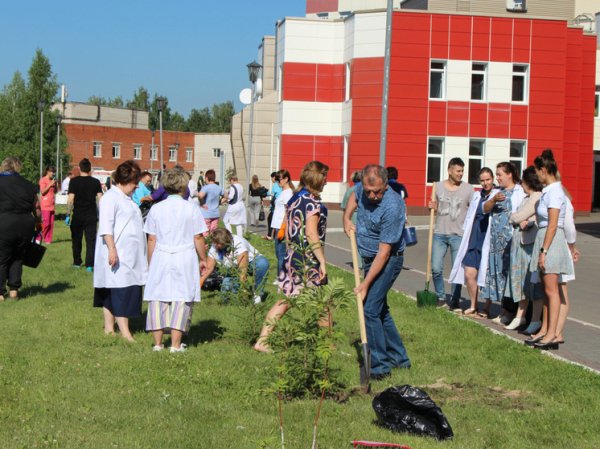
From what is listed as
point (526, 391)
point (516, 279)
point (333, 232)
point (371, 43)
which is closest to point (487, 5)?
point (371, 43)

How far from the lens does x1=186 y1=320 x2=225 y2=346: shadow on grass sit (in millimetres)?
10048

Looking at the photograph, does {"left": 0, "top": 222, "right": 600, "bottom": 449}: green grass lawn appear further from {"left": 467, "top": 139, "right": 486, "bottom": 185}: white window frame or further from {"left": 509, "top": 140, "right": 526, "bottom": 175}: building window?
{"left": 509, "top": 140, "right": 526, "bottom": 175}: building window

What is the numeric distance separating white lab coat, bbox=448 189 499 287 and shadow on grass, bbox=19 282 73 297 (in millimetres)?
5947

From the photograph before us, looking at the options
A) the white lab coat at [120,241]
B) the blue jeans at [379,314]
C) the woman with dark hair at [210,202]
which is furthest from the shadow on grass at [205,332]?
the woman with dark hair at [210,202]

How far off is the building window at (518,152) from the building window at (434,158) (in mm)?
3339

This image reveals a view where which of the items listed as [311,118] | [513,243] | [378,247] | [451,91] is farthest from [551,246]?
[311,118]

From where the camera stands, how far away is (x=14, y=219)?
12789 millimetres

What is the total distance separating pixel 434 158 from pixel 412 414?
37547 mm

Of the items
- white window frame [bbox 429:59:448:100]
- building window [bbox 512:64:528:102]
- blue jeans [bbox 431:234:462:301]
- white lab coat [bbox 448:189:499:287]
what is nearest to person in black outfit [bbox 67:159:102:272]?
blue jeans [bbox 431:234:462:301]

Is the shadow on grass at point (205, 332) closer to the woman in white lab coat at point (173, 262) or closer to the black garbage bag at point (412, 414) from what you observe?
the woman in white lab coat at point (173, 262)

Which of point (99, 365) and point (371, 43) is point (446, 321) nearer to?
point (99, 365)

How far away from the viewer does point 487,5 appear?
48375 millimetres

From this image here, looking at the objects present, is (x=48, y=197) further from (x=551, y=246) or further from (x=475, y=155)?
(x=475, y=155)

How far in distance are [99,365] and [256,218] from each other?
76.5 ft
